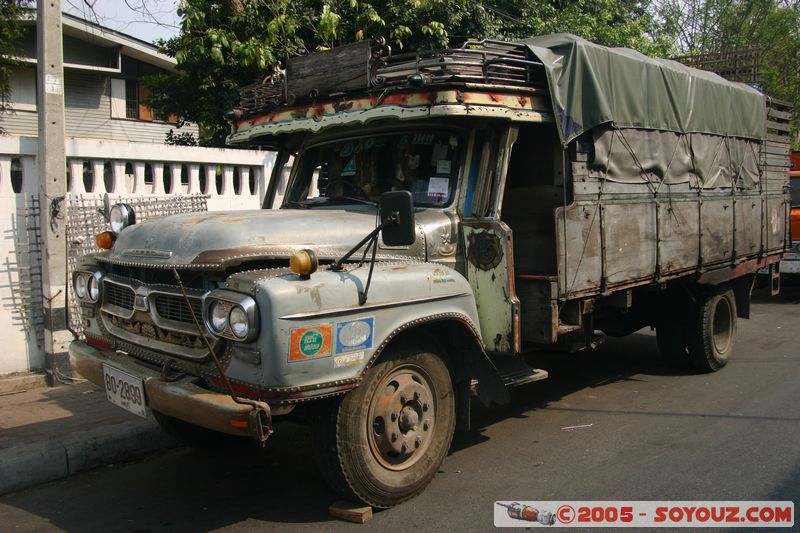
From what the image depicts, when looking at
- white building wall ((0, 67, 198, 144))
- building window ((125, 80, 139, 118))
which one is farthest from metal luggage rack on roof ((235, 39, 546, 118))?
building window ((125, 80, 139, 118))

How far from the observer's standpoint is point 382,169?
16.1ft

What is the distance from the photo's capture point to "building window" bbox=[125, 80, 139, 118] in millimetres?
17828

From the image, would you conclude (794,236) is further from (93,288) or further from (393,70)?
(93,288)

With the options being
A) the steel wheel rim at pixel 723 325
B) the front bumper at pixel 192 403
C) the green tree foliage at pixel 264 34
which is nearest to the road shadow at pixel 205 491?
the front bumper at pixel 192 403

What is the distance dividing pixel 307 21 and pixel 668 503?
7903 millimetres

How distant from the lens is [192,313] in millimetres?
3387

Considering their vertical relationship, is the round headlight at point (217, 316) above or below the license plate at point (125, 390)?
above

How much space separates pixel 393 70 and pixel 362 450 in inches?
92.9

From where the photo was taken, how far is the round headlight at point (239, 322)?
10.6ft

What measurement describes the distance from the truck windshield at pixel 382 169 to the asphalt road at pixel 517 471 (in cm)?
183

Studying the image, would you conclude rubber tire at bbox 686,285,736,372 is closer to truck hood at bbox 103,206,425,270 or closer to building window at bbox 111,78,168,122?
truck hood at bbox 103,206,425,270

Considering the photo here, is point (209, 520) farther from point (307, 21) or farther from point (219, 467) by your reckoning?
point (307, 21)

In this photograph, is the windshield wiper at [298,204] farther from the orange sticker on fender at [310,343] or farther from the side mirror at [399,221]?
the orange sticker on fender at [310,343]

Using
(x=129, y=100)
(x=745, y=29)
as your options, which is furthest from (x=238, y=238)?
(x=745, y=29)
